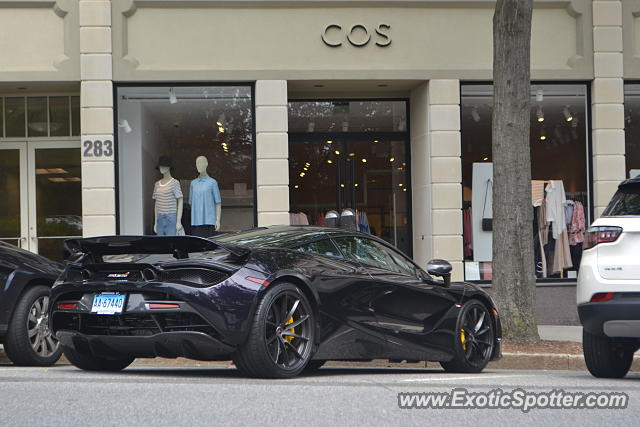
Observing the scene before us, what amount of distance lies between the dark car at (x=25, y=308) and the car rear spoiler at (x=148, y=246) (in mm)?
1737

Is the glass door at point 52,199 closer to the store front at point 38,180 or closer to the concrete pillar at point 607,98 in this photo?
the store front at point 38,180


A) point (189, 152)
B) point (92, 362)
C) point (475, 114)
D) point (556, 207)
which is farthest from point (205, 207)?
point (92, 362)

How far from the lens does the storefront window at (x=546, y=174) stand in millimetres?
16719

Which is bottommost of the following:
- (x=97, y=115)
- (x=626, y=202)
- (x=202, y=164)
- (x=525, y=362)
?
(x=525, y=362)

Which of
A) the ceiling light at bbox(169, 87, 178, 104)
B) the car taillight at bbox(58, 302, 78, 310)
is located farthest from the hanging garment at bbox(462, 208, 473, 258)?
the car taillight at bbox(58, 302, 78, 310)

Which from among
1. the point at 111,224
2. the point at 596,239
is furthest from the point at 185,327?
the point at 111,224

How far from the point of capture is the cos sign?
16094 millimetres

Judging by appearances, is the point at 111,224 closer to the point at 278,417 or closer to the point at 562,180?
the point at 562,180

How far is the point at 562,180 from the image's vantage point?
55.6ft

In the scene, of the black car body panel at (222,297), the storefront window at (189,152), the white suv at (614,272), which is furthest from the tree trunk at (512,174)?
the storefront window at (189,152)

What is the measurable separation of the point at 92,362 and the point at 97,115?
26.5ft

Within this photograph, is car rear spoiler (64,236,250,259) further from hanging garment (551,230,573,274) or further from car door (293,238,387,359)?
hanging garment (551,230,573,274)

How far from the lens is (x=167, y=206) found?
16.5 m

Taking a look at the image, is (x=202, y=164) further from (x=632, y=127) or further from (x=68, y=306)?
(x=68, y=306)
